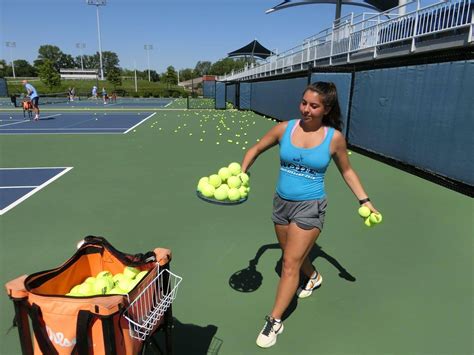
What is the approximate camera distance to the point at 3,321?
3.12m

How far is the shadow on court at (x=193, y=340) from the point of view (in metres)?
2.82

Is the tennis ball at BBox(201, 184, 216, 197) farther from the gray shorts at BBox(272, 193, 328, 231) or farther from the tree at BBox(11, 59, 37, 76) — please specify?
the tree at BBox(11, 59, 37, 76)

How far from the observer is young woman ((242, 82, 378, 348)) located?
2.74 m

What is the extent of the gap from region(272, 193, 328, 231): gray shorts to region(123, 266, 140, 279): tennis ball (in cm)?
121

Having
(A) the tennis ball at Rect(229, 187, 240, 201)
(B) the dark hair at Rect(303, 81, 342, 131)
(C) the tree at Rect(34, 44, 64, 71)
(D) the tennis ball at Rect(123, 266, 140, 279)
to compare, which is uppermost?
(C) the tree at Rect(34, 44, 64, 71)

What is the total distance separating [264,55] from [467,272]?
228 feet

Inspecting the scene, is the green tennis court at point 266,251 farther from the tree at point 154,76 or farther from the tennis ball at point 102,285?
the tree at point 154,76

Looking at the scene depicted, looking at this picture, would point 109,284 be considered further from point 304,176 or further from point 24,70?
point 24,70

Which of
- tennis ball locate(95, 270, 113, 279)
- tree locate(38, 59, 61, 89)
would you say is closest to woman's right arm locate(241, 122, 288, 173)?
tennis ball locate(95, 270, 113, 279)

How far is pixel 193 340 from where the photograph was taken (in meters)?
2.93

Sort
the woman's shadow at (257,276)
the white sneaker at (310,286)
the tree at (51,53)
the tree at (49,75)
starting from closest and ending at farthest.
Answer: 1. the white sneaker at (310,286)
2. the woman's shadow at (257,276)
3. the tree at (49,75)
4. the tree at (51,53)

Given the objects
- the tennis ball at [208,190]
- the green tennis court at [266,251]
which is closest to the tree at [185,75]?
the green tennis court at [266,251]

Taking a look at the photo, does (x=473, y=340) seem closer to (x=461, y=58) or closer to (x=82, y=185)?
(x=461, y=58)

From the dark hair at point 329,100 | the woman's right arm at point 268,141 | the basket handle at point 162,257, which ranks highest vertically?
the dark hair at point 329,100
